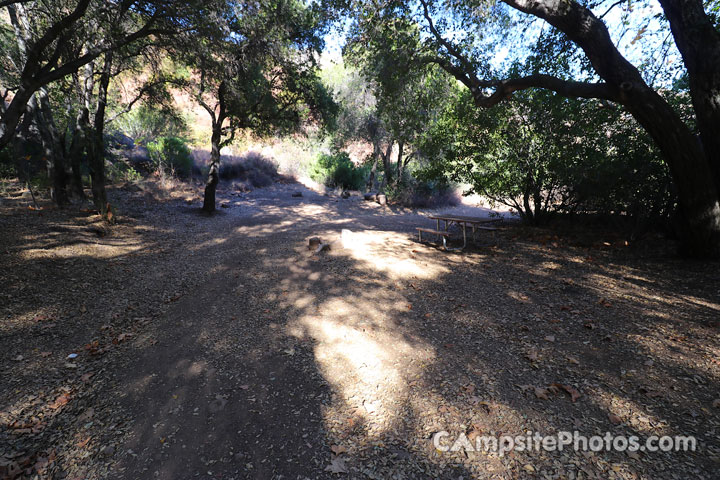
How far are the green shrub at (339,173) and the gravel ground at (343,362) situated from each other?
13602 mm

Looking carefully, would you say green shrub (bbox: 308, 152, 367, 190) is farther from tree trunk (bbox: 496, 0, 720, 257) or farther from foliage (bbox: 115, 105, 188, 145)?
tree trunk (bbox: 496, 0, 720, 257)

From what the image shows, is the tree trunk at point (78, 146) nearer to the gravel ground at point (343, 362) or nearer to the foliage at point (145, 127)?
the gravel ground at point (343, 362)

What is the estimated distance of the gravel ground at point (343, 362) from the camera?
1.98 metres

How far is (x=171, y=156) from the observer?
1481 cm

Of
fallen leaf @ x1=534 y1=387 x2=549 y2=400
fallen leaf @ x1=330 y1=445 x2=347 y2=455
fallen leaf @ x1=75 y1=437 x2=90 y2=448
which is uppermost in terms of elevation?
fallen leaf @ x1=534 y1=387 x2=549 y2=400

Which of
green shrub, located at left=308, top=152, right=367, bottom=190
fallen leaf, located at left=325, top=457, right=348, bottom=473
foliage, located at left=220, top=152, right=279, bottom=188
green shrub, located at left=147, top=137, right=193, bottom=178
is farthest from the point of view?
green shrub, located at left=308, top=152, right=367, bottom=190

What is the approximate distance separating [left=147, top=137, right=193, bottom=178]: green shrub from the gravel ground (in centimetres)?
968

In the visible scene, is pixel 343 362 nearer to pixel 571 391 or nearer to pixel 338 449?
pixel 338 449

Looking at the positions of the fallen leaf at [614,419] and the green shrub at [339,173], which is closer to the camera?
the fallen leaf at [614,419]

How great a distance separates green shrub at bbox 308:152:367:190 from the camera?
1878 cm

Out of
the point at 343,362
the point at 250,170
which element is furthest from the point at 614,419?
the point at 250,170

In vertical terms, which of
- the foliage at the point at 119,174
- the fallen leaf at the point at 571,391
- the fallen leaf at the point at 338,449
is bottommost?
the fallen leaf at the point at 338,449

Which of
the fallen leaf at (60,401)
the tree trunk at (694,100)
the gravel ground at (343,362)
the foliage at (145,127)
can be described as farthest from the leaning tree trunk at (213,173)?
the foliage at (145,127)

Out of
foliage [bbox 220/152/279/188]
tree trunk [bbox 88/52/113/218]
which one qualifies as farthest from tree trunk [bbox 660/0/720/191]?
foliage [bbox 220/152/279/188]
